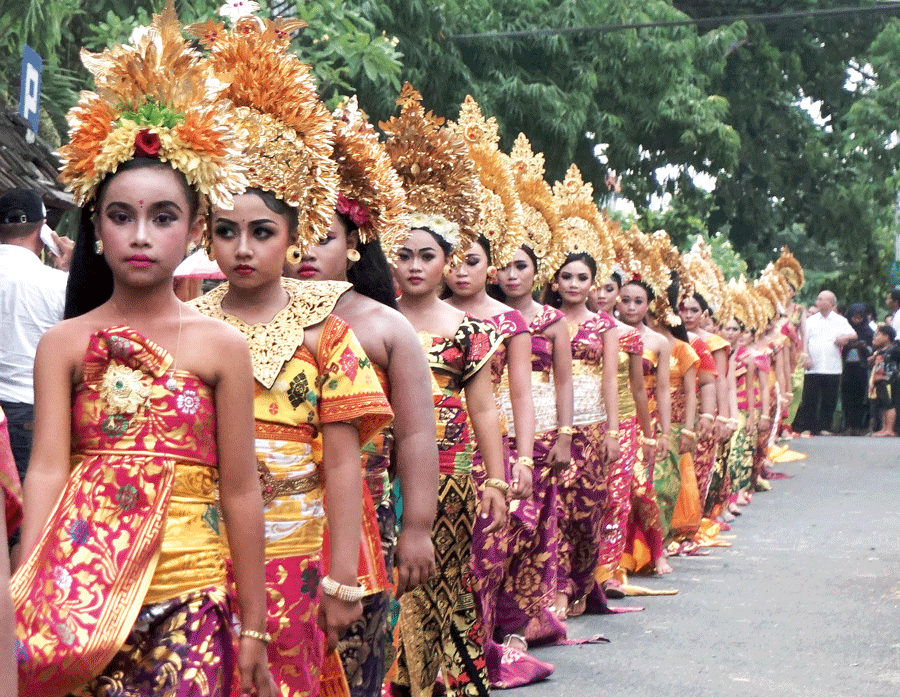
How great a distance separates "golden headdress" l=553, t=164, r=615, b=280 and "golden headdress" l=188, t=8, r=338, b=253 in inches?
207

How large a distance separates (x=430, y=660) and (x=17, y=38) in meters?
7.51

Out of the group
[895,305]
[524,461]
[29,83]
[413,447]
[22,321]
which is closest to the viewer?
[413,447]

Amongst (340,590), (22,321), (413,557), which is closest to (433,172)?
(413,557)

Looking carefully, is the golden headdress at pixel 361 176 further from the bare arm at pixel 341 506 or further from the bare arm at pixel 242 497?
the bare arm at pixel 242 497

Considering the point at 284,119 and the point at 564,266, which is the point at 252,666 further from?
the point at 564,266

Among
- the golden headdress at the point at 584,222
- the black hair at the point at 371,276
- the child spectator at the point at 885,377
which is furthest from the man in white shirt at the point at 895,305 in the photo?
the black hair at the point at 371,276

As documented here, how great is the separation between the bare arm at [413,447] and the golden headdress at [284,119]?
48cm

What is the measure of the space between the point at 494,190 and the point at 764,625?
9.57ft

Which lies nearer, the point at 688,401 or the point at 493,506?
the point at 493,506

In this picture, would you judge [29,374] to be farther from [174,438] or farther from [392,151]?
[174,438]

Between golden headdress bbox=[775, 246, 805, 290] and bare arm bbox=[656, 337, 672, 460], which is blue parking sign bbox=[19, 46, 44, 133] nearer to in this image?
bare arm bbox=[656, 337, 672, 460]

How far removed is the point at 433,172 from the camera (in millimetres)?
6824

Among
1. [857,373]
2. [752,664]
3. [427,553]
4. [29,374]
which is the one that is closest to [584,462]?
[752,664]

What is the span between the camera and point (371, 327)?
522 centimetres
